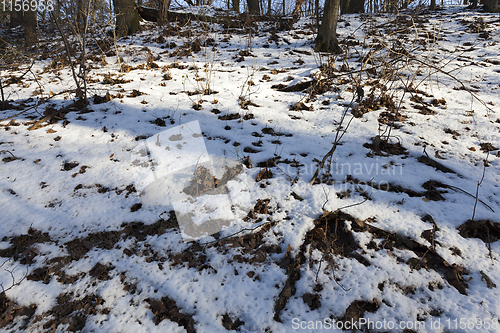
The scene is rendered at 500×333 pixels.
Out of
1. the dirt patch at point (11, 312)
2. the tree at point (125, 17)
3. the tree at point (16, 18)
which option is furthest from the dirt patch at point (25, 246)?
the tree at point (16, 18)

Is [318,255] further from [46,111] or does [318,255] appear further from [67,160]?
[46,111]

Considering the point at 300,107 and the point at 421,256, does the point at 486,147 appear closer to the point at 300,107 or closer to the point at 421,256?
the point at 421,256

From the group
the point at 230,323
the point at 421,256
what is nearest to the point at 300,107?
the point at 421,256

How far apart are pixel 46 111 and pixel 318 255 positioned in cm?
454

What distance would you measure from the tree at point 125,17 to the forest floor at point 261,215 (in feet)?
17.6

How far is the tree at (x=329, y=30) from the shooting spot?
615cm

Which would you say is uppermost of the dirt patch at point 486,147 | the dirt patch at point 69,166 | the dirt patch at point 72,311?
the dirt patch at point 486,147

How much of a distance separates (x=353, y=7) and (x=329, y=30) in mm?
6941

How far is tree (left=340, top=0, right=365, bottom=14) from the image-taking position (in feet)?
36.1

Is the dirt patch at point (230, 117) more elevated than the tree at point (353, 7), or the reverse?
the tree at point (353, 7)

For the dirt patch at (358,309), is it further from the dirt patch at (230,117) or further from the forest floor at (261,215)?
the dirt patch at (230,117)

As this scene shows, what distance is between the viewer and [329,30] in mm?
6309

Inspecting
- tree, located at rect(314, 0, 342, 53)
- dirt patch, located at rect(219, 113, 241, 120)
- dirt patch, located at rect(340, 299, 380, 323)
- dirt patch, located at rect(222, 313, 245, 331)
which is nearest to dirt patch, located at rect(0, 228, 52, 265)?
dirt patch, located at rect(222, 313, 245, 331)

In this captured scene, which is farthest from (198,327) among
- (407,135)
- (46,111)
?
(46,111)
